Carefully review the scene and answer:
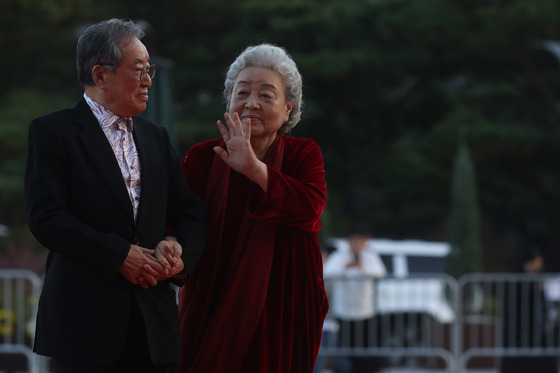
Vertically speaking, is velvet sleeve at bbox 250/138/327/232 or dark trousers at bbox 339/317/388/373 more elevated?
velvet sleeve at bbox 250/138/327/232

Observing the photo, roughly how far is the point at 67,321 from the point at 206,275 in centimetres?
59

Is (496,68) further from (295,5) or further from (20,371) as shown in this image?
(20,371)

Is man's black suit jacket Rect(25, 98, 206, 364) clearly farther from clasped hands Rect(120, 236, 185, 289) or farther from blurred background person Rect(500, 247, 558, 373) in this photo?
blurred background person Rect(500, 247, 558, 373)

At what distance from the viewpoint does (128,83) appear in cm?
310

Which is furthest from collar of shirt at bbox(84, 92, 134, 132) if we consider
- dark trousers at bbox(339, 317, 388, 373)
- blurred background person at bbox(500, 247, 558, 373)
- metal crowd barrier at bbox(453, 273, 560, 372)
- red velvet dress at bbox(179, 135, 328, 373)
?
Answer: blurred background person at bbox(500, 247, 558, 373)

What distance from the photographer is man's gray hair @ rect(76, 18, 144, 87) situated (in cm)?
307

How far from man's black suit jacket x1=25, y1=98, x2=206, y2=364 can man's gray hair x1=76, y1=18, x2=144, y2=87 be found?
135 mm

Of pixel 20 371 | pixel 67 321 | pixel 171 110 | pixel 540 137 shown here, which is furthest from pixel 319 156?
pixel 540 137

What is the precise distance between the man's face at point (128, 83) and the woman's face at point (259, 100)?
1.35ft

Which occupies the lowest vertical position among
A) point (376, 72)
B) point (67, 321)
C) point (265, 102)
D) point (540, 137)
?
point (67, 321)

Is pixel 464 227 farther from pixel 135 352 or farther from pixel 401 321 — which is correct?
pixel 135 352

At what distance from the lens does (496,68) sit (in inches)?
827

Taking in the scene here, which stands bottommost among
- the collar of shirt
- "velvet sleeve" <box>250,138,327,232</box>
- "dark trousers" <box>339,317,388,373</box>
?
"dark trousers" <box>339,317,388,373</box>

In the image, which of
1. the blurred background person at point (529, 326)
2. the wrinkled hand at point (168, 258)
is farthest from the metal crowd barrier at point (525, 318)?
the wrinkled hand at point (168, 258)
